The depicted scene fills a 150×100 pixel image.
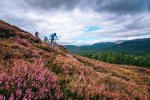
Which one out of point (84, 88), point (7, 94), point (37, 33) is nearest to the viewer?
point (7, 94)

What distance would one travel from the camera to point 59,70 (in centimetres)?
1450

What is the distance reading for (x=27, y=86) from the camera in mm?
8781

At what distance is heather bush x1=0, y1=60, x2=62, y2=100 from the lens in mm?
7680

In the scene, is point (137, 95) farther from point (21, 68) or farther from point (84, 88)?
point (21, 68)

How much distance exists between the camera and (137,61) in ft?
515

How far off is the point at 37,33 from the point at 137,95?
26061 mm

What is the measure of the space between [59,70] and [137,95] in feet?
16.6

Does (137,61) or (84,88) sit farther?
(137,61)

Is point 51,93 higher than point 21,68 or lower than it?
lower

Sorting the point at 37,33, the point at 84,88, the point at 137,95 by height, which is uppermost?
the point at 37,33

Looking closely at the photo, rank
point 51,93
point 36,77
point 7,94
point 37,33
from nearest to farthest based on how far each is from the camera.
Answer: point 7,94 → point 51,93 → point 36,77 → point 37,33

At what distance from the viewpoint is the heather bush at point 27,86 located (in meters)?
7.68

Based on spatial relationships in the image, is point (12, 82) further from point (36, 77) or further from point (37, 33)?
point (37, 33)

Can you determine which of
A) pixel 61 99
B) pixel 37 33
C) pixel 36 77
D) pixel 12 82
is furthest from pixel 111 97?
pixel 37 33
